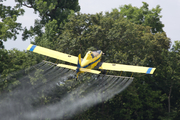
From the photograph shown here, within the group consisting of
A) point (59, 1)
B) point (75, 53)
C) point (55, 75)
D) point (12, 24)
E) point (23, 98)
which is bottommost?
point (23, 98)

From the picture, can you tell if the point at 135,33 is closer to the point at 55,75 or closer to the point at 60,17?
the point at 55,75

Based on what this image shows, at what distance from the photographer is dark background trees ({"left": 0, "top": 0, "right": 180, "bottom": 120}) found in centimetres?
3294

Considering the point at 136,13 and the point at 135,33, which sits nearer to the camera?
the point at 135,33

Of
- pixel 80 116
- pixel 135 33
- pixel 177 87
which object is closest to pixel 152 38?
pixel 135 33

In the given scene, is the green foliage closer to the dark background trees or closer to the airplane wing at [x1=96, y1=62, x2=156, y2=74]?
the dark background trees

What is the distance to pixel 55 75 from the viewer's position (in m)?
32.6

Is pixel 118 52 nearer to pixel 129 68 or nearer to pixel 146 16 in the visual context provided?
pixel 129 68

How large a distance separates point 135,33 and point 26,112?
18.9 metres

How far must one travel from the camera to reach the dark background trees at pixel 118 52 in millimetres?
32938

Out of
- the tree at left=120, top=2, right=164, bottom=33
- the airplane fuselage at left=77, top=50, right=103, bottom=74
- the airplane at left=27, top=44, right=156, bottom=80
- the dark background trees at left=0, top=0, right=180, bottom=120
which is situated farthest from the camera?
the tree at left=120, top=2, right=164, bottom=33

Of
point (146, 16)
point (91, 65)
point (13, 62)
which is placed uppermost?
point (146, 16)

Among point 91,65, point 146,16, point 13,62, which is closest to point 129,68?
point 91,65

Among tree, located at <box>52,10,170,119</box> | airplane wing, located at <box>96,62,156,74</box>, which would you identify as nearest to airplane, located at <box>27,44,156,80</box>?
airplane wing, located at <box>96,62,156,74</box>

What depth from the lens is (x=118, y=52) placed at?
35.1 m
